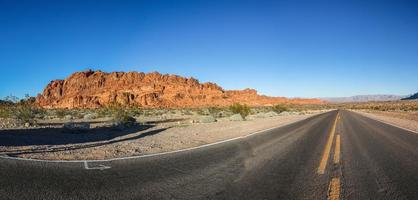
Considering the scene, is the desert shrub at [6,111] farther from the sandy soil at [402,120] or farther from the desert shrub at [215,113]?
the sandy soil at [402,120]

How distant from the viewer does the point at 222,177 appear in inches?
231

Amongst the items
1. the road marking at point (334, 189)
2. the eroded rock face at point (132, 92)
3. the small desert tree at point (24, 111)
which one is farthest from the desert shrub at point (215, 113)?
the eroded rock face at point (132, 92)

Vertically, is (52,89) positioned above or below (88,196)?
above

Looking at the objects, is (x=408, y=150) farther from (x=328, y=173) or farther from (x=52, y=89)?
(x=52, y=89)

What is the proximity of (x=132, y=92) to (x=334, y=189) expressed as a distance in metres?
134

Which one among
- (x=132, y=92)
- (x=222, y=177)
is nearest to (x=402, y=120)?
(x=222, y=177)

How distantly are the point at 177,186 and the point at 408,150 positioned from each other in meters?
8.45

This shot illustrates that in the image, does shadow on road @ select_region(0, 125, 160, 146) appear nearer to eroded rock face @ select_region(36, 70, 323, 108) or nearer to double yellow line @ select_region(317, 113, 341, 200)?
double yellow line @ select_region(317, 113, 341, 200)

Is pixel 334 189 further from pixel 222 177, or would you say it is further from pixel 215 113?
pixel 215 113

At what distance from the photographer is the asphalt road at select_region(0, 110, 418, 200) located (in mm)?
4773

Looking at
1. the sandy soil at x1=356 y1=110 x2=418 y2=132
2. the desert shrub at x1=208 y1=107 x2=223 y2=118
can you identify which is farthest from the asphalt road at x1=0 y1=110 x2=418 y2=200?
the desert shrub at x1=208 y1=107 x2=223 y2=118

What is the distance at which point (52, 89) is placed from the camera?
15212 cm

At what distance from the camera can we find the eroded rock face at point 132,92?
12418cm

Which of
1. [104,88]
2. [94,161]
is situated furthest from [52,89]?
[94,161]
